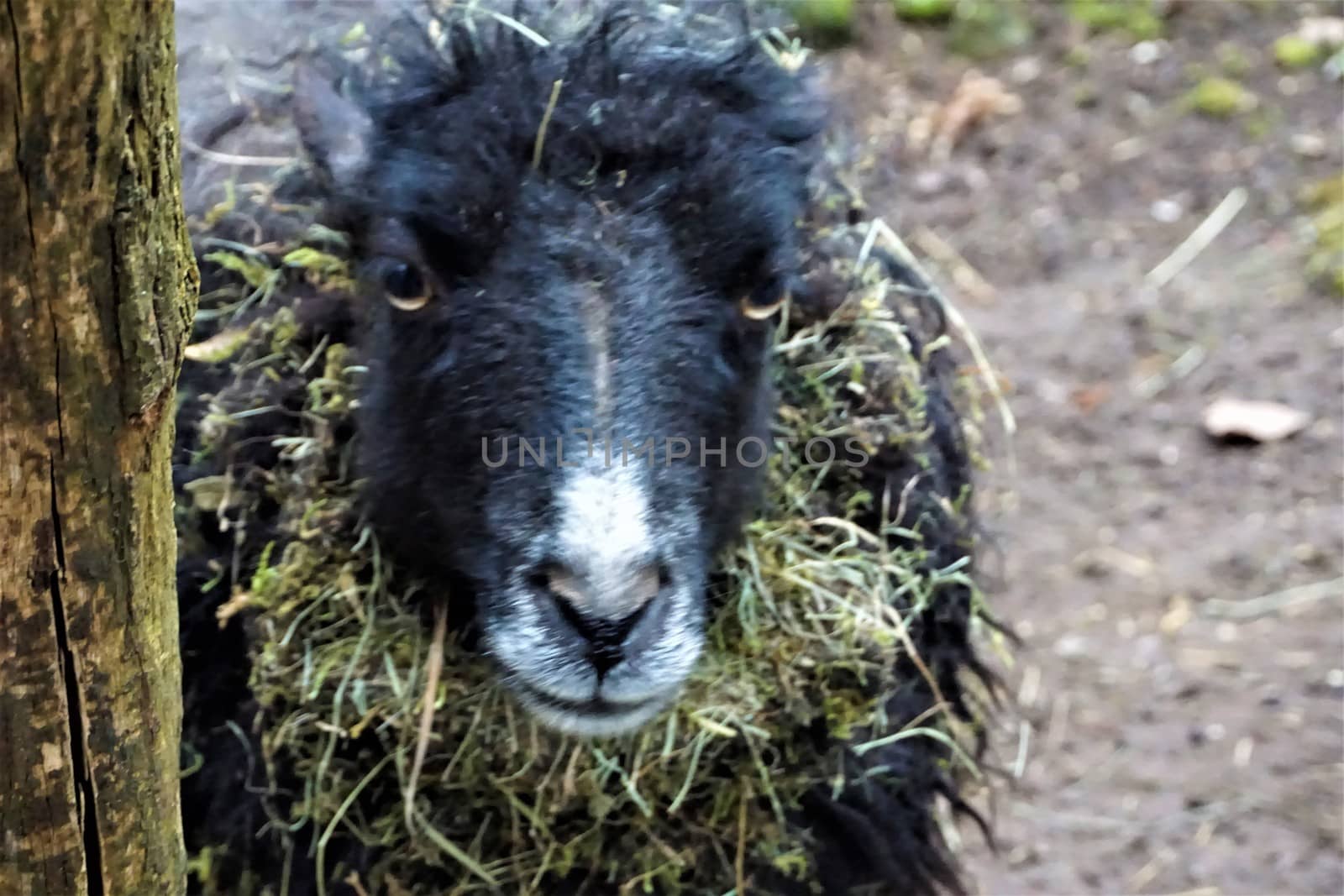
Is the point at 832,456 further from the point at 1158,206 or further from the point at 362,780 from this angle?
the point at 1158,206

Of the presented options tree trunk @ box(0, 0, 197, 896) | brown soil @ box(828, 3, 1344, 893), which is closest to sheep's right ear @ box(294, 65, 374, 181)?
tree trunk @ box(0, 0, 197, 896)

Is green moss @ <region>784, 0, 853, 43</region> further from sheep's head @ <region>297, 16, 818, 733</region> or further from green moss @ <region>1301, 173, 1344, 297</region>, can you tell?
sheep's head @ <region>297, 16, 818, 733</region>

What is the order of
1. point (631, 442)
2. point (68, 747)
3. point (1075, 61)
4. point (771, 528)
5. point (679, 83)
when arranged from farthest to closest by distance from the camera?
point (1075, 61) → point (771, 528) → point (679, 83) → point (631, 442) → point (68, 747)

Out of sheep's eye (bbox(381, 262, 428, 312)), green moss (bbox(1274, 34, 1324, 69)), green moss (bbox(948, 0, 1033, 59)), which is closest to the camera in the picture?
sheep's eye (bbox(381, 262, 428, 312))

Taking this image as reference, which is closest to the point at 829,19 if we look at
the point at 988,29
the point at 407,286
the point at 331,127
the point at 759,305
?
the point at 988,29

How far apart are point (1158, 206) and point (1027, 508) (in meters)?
2.39

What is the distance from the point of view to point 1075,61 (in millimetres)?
7918

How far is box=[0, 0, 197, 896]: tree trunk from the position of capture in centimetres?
133

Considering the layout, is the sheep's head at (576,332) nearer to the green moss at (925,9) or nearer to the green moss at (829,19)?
the green moss at (829,19)

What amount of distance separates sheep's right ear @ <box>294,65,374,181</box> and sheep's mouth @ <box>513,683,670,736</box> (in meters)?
1.20

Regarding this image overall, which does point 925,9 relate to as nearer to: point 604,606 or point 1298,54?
point 1298,54

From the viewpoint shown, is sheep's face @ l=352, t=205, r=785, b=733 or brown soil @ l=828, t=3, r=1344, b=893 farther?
brown soil @ l=828, t=3, r=1344, b=893

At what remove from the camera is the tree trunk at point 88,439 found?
133 cm

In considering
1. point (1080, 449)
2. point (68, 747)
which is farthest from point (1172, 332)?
point (68, 747)
